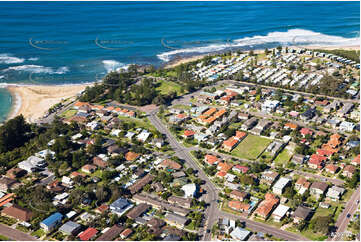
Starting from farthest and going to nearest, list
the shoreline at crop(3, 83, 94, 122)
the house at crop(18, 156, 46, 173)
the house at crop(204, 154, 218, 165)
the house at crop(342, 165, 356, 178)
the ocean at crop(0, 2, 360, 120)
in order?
1. the ocean at crop(0, 2, 360, 120)
2. the shoreline at crop(3, 83, 94, 122)
3. the house at crop(204, 154, 218, 165)
4. the house at crop(18, 156, 46, 173)
5. the house at crop(342, 165, 356, 178)

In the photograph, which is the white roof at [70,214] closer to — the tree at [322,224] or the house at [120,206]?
the house at [120,206]

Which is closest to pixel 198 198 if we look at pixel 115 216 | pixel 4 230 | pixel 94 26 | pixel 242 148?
pixel 115 216

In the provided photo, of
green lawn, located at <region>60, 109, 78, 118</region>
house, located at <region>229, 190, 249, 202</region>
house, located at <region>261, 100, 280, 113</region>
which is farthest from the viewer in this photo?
green lawn, located at <region>60, 109, 78, 118</region>

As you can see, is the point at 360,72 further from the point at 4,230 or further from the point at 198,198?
the point at 4,230

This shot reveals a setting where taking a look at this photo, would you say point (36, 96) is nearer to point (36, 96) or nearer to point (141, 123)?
point (36, 96)

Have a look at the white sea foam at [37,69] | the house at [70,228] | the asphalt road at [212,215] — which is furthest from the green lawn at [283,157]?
the white sea foam at [37,69]

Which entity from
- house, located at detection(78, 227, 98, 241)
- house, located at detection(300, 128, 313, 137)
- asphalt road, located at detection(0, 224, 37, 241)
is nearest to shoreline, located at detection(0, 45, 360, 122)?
asphalt road, located at detection(0, 224, 37, 241)

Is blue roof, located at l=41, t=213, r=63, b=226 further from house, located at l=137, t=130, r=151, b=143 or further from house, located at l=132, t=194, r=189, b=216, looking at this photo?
house, located at l=137, t=130, r=151, b=143
